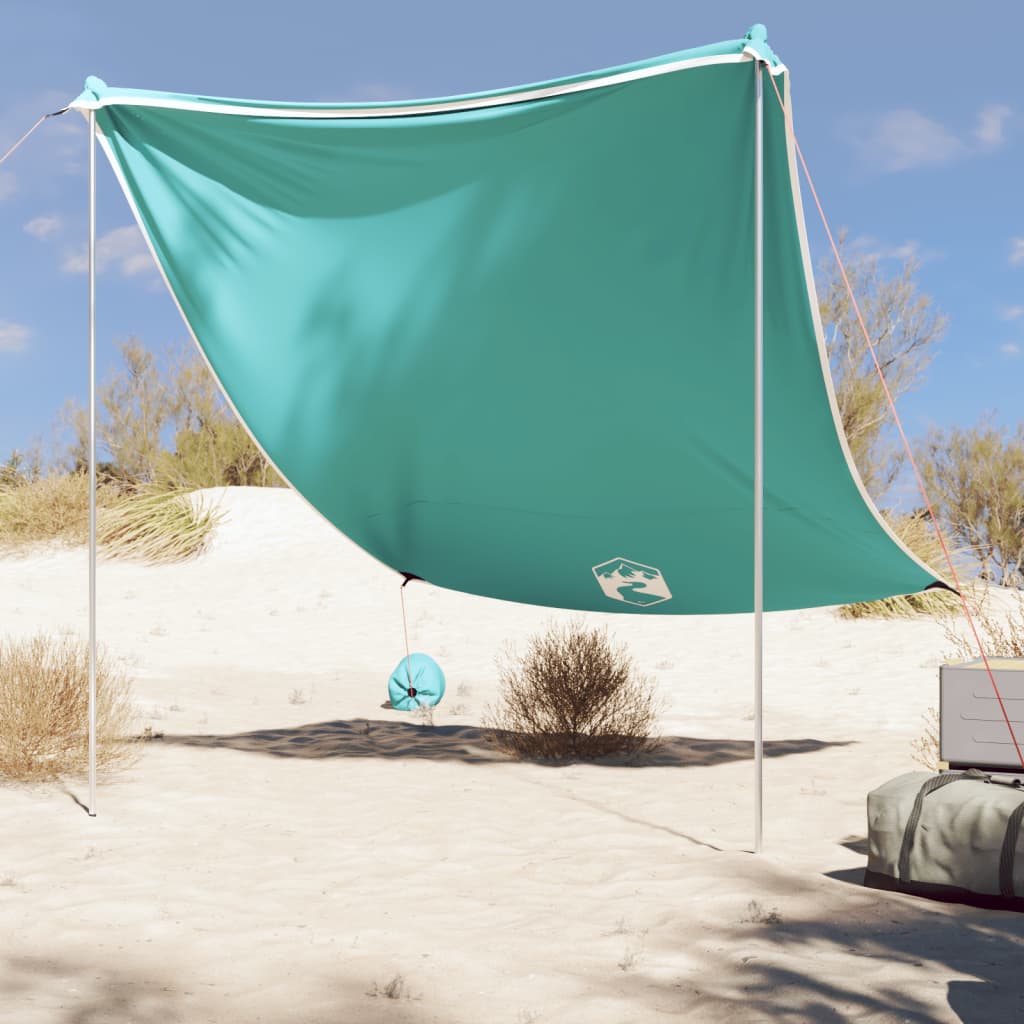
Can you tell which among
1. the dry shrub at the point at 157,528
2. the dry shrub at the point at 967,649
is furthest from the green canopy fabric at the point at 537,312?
the dry shrub at the point at 157,528

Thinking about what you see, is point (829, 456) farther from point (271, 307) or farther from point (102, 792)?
point (102, 792)

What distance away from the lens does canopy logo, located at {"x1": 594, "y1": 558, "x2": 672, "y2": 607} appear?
589cm

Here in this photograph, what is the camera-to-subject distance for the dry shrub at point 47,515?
17.5 meters

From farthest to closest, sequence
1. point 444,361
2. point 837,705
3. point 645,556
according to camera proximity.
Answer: point 837,705
point 645,556
point 444,361

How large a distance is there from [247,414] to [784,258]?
2.85 metres

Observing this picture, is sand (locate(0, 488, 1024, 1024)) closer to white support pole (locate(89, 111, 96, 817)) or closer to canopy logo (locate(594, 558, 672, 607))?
white support pole (locate(89, 111, 96, 817))

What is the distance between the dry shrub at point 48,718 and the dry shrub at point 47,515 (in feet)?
40.4

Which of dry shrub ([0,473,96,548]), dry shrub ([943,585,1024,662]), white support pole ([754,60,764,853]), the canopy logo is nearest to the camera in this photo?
white support pole ([754,60,764,853])

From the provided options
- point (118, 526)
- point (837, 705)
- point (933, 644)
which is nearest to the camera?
point (837, 705)

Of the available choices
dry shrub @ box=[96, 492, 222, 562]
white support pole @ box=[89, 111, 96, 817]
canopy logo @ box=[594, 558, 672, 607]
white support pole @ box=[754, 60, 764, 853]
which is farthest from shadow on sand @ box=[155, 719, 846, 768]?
dry shrub @ box=[96, 492, 222, 562]

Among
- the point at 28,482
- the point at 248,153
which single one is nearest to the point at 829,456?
the point at 248,153

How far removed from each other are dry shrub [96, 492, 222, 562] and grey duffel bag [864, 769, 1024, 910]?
47.8 feet

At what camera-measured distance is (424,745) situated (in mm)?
7176

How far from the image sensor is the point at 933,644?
461 inches
